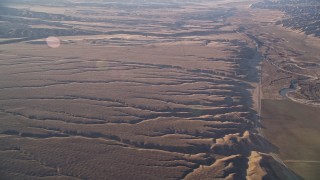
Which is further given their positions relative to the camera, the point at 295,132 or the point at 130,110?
the point at 130,110

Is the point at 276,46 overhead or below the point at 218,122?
overhead

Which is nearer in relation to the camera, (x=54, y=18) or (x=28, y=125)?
(x=28, y=125)

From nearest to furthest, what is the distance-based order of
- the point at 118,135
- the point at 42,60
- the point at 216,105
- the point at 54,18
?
the point at 118,135 < the point at 216,105 < the point at 42,60 < the point at 54,18

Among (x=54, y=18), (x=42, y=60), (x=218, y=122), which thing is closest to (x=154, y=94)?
(x=218, y=122)

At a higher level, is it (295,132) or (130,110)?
(130,110)

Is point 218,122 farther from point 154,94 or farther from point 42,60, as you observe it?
point 42,60

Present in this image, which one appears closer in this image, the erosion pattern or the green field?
the erosion pattern

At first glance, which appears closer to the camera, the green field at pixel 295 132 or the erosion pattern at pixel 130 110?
the erosion pattern at pixel 130 110

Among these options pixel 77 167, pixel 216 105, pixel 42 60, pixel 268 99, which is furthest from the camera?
pixel 42 60
